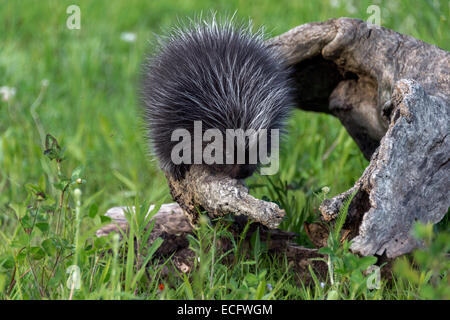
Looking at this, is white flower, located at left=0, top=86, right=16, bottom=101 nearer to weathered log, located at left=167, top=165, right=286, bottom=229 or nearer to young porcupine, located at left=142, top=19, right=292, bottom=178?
young porcupine, located at left=142, top=19, right=292, bottom=178

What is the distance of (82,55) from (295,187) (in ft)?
12.5

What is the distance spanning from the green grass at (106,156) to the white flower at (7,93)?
0.10 m

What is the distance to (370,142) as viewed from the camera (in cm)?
405

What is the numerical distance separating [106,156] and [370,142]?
273cm

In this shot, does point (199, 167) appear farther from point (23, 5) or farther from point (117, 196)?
point (23, 5)

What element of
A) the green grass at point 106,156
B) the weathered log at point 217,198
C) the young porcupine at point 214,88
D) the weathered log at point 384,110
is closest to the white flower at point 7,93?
the green grass at point 106,156

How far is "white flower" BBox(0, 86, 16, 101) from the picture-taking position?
568cm

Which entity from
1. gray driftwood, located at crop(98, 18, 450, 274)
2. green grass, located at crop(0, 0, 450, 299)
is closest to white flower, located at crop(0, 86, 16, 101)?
green grass, located at crop(0, 0, 450, 299)

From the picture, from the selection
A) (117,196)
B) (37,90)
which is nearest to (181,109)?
(117,196)

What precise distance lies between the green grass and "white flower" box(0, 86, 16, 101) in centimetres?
10

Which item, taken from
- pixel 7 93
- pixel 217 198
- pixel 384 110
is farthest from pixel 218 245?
pixel 7 93

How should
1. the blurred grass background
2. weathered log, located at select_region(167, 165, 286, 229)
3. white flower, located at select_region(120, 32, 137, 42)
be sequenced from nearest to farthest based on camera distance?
weathered log, located at select_region(167, 165, 286, 229)
the blurred grass background
white flower, located at select_region(120, 32, 137, 42)

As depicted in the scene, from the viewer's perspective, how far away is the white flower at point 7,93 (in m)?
5.68

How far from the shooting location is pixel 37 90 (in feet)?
21.5
